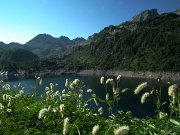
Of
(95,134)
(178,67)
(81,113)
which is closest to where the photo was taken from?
(95,134)

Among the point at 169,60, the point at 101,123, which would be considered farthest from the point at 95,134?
the point at 169,60

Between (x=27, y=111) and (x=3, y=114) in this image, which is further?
(x=27, y=111)

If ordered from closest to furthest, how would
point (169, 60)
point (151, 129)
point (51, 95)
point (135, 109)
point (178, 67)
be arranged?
point (151, 129) < point (51, 95) < point (135, 109) < point (178, 67) < point (169, 60)

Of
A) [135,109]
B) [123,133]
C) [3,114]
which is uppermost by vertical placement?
[123,133]

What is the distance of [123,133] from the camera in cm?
235

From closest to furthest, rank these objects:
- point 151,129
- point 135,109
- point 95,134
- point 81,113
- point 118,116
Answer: point 95,134, point 151,129, point 118,116, point 81,113, point 135,109

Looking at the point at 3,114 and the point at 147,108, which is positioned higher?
the point at 3,114

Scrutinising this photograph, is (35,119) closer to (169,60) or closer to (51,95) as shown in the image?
(51,95)

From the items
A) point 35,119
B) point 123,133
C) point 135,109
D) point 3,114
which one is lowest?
point 135,109

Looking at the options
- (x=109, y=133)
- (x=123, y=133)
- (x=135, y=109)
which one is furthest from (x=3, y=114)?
(x=135, y=109)

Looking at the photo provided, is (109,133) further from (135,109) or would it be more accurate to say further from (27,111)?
(135,109)

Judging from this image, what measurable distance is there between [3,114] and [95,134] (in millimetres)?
2676

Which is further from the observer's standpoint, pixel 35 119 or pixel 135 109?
pixel 135 109

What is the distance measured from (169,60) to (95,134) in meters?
212
